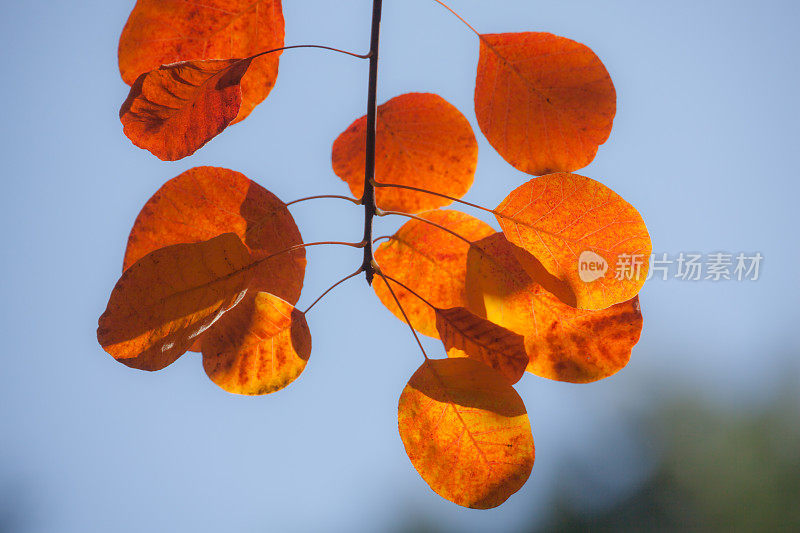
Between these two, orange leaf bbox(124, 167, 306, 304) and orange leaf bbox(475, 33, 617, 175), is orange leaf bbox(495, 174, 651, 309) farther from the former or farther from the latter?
orange leaf bbox(124, 167, 306, 304)

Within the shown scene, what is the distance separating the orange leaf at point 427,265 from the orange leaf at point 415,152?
0.03 metres

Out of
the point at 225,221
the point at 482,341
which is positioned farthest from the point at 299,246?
the point at 482,341

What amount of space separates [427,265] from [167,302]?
0.71ft

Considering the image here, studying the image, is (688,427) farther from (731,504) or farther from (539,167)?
(539,167)

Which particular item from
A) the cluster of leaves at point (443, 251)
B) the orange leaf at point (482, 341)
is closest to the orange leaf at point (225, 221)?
the cluster of leaves at point (443, 251)

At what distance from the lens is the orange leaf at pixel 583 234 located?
37 cm

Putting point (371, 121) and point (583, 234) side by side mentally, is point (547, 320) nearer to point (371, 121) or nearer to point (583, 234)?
point (583, 234)

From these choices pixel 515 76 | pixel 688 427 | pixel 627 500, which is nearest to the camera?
pixel 515 76

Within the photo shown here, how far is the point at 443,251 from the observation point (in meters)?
0.47

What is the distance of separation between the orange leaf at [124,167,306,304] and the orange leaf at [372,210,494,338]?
0.08m

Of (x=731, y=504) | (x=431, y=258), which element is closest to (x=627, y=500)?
(x=731, y=504)

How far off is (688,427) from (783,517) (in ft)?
3.92

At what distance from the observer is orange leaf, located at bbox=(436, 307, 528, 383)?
1.34 ft

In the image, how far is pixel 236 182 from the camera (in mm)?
422
